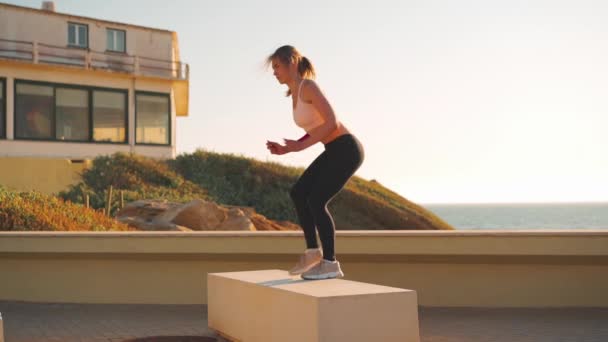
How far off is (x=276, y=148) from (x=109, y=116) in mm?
24427

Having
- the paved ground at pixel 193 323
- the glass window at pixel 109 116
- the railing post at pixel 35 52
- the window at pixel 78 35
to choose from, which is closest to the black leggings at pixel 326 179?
the paved ground at pixel 193 323

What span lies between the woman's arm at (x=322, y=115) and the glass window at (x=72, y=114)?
2361 cm

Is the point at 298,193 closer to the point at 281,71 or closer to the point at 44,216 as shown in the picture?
the point at 281,71

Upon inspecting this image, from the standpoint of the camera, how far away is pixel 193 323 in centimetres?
812

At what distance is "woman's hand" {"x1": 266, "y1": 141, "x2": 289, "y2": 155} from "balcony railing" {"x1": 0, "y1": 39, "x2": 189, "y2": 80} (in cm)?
2385

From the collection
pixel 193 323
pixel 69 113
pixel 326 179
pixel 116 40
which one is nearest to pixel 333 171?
pixel 326 179

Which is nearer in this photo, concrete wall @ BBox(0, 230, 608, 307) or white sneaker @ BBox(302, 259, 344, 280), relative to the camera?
white sneaker @ BBox(302, 259, 344, 280)

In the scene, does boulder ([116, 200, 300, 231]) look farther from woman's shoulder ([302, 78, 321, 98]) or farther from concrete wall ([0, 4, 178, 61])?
concrete wall ([0, 4, 178, 61])

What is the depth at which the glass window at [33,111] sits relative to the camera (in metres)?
27.0

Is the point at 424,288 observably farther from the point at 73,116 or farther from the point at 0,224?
the point at 73,116

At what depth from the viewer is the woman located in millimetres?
5914


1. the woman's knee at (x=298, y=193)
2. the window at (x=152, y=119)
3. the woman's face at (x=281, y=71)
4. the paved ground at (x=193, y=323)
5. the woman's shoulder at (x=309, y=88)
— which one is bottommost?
the paved ground at (x=193, y=323)

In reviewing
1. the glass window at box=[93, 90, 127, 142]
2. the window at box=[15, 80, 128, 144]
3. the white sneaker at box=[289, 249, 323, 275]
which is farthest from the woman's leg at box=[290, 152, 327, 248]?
the glass window at box=[93, 90, 127, 142]

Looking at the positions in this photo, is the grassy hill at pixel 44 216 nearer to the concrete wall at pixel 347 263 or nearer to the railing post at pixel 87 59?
the concrete wall at pixel 347 263
